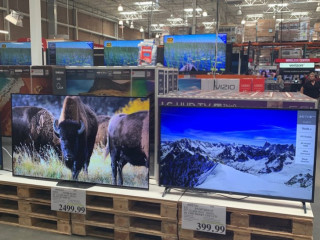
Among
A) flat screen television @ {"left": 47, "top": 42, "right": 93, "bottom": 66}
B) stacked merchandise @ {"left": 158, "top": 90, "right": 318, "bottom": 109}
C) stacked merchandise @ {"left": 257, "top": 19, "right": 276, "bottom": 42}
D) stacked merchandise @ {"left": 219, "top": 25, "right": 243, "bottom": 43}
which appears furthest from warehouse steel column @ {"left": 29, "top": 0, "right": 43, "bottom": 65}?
stacked merchandise @ {"left": 257, "top": 19, "right": 276, "bottom": 42}

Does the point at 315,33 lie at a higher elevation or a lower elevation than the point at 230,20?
lower

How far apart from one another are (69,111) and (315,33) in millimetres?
9483

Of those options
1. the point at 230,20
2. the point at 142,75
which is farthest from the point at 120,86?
the point at 230,20

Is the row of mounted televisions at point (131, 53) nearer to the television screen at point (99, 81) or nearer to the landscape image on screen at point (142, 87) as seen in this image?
the television screen at point (99, 81)

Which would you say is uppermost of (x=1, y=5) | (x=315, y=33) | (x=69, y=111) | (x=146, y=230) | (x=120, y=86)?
(x=1, y=5)

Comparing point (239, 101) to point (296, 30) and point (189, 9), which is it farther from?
point (189, 9)

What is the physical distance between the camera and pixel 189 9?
17.6 m

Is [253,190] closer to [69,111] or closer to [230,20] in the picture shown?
[69,111]

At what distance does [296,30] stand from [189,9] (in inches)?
392

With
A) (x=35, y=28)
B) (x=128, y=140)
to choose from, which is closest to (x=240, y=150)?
(x=128, y=140)

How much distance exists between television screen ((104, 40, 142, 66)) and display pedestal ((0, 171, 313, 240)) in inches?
99.1

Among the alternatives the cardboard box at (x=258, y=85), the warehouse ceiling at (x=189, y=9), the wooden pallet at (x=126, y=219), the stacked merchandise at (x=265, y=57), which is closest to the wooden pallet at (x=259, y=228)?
the wooden pallet at (x=126, y=219)

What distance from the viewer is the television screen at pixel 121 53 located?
4812mm

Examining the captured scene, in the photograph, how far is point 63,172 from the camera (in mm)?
2613
